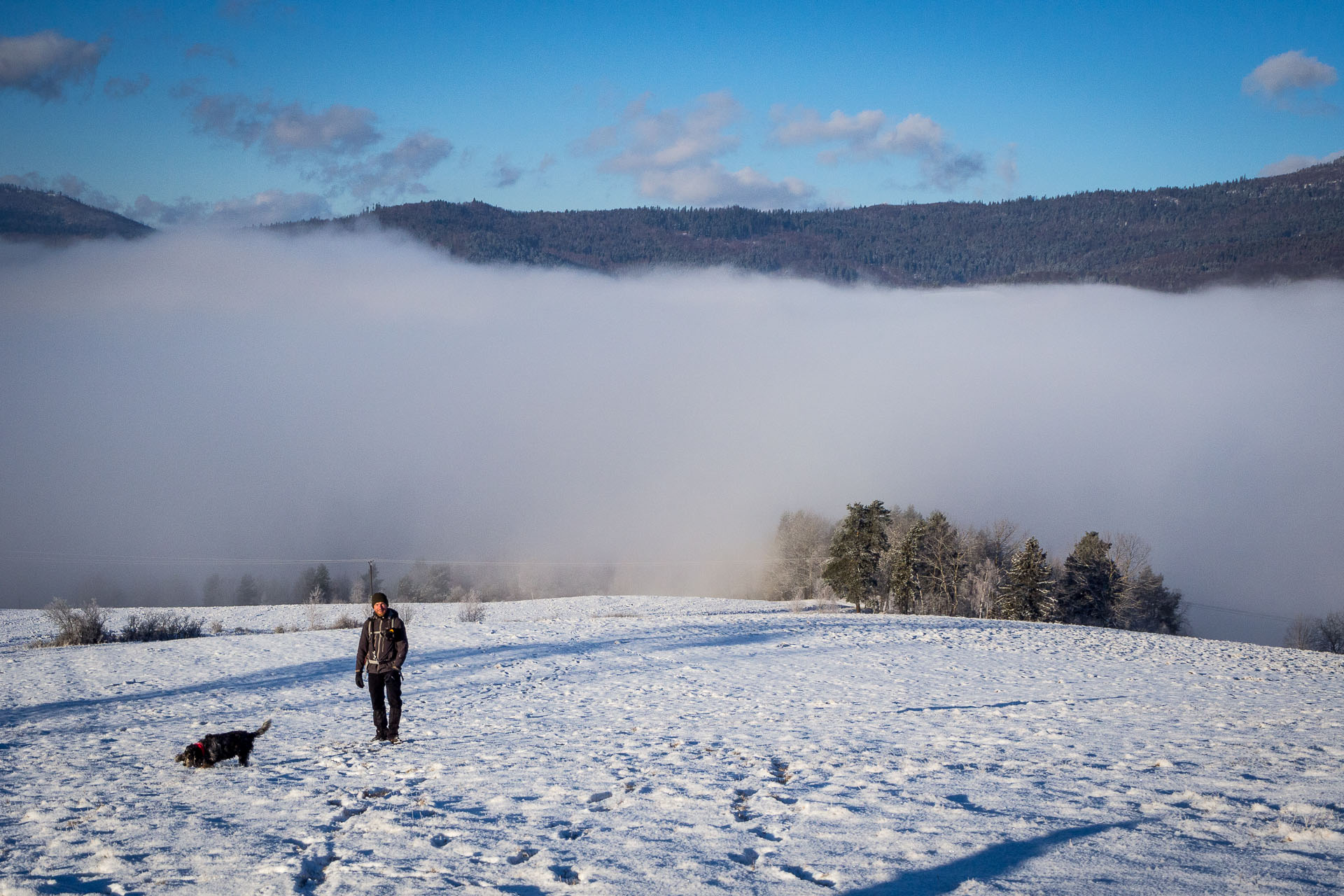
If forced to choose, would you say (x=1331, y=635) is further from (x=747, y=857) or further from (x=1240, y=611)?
(x=747, y=857)

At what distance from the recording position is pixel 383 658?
12070 mm

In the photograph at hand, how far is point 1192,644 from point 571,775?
3012 centimetres

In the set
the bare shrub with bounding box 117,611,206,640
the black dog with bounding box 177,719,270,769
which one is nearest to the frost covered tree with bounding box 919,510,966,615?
the bare shrub with bounding box 117,611,206,640

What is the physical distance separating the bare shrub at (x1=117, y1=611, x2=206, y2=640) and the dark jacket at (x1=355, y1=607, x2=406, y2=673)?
78.8ft

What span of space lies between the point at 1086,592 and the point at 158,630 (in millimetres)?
57851

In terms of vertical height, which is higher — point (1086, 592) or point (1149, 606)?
point (1086, 592)

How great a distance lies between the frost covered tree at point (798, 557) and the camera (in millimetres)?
76500

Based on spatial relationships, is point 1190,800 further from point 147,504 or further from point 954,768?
point 147,504

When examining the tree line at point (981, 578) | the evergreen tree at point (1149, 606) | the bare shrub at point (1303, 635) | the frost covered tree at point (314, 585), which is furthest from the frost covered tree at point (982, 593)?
the frost covered tree at point (314, 585)

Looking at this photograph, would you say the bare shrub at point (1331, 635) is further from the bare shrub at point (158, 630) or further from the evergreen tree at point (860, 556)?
the bare shrub at point (158, 630)

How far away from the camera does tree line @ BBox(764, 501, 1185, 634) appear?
5256 cm

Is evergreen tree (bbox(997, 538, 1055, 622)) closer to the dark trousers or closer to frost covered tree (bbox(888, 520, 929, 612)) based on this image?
frost covered tree (bbox(888, 520, 929, 612))

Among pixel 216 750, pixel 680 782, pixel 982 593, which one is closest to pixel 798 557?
pixel 982 593

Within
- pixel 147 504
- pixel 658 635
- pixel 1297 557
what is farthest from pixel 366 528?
pixel 1297 557
